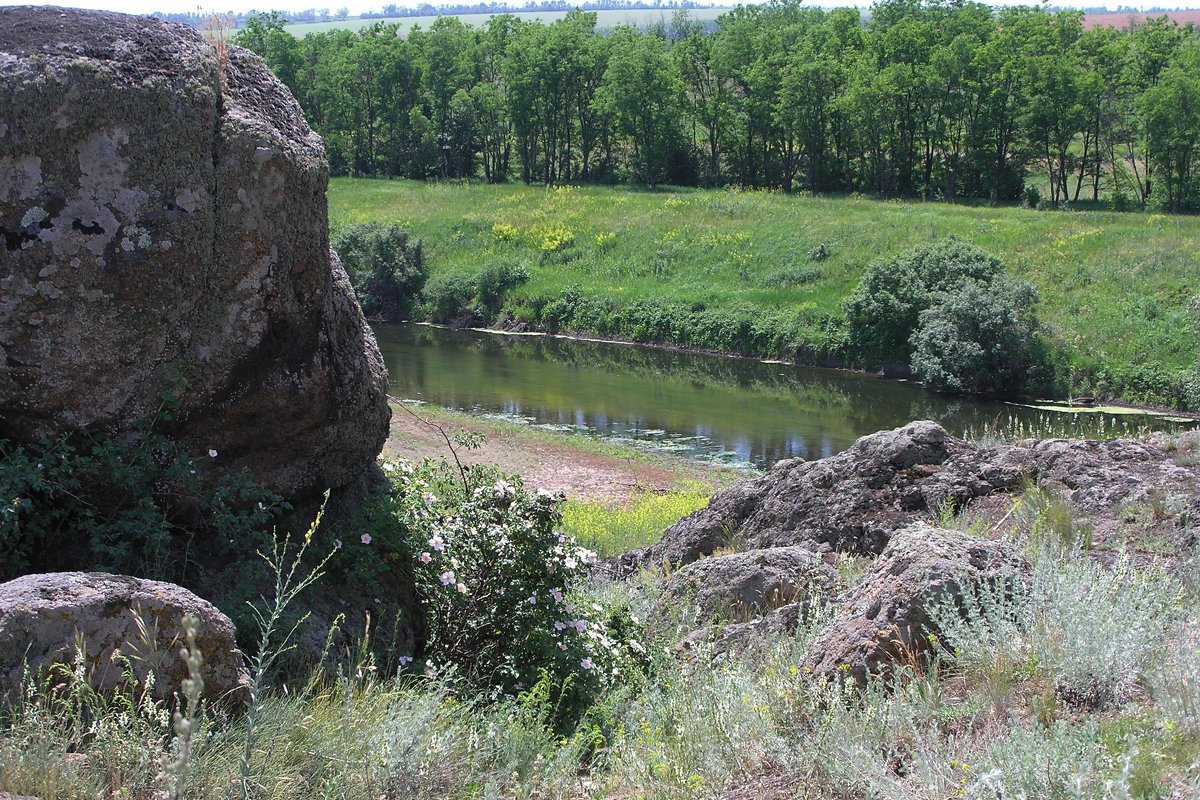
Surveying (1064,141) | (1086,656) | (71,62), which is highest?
(1064,141)

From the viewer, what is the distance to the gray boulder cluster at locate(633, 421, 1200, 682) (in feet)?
17.1

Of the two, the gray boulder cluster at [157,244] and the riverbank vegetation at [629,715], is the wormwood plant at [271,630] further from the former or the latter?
the gray boulder cluster at [157,244]

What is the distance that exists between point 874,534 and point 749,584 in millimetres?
2302

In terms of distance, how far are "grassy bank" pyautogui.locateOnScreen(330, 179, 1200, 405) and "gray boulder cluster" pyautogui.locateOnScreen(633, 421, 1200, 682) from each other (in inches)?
981

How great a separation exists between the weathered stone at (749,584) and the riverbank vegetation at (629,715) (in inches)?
65.5

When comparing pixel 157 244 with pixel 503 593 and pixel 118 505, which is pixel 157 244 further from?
pixel 503 593

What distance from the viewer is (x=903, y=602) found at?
204 inches

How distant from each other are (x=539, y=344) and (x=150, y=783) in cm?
4167

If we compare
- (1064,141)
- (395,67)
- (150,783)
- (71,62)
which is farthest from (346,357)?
(395,67)

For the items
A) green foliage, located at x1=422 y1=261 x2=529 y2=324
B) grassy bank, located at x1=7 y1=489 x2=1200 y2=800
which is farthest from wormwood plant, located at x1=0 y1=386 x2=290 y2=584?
green foliage, located at x1=422 y1=261 x2=529 y2=324

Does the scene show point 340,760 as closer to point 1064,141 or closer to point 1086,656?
point 1086,656

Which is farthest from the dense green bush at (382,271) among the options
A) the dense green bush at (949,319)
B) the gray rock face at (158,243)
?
the gray rock face at (158,243)

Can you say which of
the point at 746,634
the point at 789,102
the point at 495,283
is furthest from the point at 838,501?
the point at 789,102

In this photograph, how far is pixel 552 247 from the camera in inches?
2206
